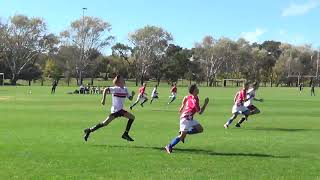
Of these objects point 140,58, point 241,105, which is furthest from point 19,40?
point 241,105

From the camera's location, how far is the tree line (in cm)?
12712

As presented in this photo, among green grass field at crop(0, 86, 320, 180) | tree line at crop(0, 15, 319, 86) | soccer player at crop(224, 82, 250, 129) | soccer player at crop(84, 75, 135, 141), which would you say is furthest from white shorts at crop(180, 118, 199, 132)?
tree line at crop(0, 15, 319, 86)

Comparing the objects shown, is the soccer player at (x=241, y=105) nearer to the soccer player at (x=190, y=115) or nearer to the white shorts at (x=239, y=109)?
the white shorts at (x=239, y=109)

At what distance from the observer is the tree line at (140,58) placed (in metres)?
127

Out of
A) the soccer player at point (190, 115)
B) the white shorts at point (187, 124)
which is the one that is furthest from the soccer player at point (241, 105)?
the white shorts at point (187, 124)

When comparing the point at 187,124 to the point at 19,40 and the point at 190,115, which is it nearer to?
the point at 190,115

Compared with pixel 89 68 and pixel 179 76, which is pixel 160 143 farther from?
pixel 179 76

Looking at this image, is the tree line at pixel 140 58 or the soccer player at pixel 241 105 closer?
the soccer player at pixel 241 105

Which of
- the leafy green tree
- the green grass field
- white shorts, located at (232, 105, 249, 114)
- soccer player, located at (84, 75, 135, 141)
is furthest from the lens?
the leafy green tree

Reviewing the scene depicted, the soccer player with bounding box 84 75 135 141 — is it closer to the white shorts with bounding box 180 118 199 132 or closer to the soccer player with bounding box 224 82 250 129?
the white shorts with bounding box 180 118 199 132

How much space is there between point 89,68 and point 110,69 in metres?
12.0

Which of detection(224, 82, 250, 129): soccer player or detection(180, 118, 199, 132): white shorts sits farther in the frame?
detection(224, 82, 250, 129): soccer player

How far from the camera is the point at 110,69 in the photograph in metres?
144

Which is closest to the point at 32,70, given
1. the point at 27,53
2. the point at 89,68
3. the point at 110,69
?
the point at 27,53
